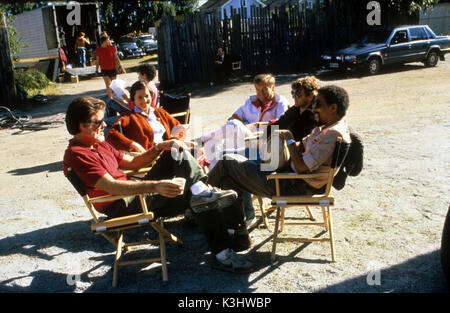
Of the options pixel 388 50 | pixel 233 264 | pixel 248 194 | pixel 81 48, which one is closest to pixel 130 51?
pixel 81 48

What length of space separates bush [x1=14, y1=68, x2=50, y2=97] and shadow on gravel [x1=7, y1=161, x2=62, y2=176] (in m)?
7.74

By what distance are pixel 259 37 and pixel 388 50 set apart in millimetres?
4808

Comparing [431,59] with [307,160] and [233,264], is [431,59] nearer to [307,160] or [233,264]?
[307,160]

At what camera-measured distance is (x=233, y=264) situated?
3.22m

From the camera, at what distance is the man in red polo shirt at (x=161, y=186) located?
312 centimetres

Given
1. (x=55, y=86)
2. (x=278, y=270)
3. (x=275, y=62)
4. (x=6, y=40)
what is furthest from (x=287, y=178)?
(x=55, y=86)

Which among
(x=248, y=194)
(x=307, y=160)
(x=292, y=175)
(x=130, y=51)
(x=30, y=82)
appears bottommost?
(x=248, y=194)

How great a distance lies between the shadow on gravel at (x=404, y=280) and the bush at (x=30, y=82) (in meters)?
13.4

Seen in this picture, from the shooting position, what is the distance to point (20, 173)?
22.0ft

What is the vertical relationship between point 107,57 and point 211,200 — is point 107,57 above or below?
above

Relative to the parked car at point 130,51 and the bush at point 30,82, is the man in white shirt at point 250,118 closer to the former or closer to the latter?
the bush at point 30,82

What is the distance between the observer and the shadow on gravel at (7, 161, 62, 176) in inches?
262

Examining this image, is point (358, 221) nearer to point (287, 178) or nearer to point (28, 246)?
point (287, 178)
